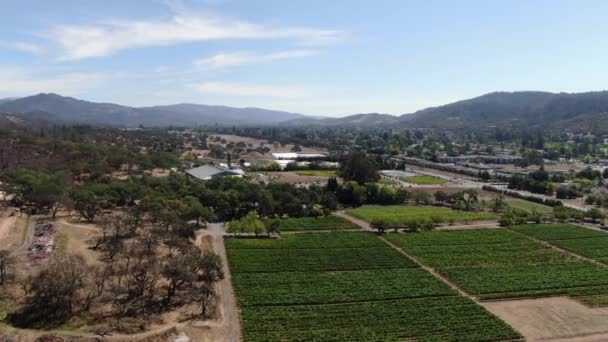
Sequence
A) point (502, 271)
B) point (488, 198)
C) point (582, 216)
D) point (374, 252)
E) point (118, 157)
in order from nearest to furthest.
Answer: point (502, 271), point (374, 252), point (582, 216), point (488, 198), point (118, 157)

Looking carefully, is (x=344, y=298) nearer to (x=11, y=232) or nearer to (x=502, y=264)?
(x=502, y=264)

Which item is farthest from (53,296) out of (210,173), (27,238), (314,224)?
(210,173)

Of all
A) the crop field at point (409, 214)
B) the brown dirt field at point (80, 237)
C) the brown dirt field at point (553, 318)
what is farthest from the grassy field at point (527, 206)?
the brown dirt field at point (80, 237)

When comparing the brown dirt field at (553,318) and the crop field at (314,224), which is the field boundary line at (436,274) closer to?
the brown dirt field at (553,318)

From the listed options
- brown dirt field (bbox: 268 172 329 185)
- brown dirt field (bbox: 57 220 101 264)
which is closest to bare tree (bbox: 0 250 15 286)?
brown dirt field (bbox: 57 220 101 264)

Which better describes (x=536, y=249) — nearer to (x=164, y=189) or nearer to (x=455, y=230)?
(x=455, y=230)

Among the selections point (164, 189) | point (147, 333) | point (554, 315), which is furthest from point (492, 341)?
point (164, 189)
